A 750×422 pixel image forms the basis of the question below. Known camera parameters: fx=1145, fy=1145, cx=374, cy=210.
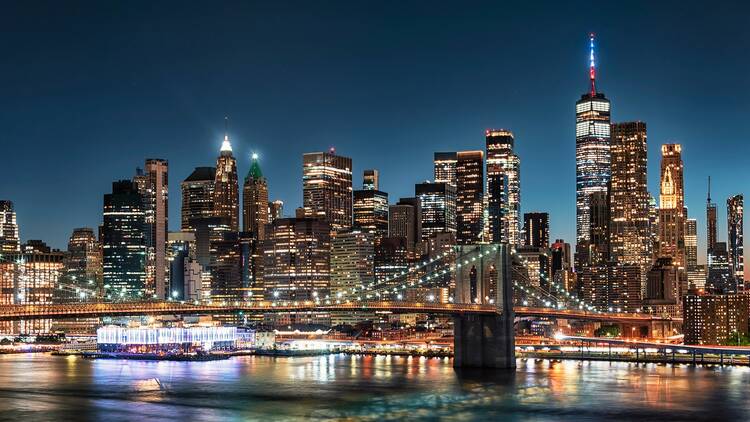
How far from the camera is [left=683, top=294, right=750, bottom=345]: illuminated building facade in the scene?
125 m

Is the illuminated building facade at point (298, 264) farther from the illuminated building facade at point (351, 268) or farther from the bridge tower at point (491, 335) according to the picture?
the bridge tower at point (491, 335)

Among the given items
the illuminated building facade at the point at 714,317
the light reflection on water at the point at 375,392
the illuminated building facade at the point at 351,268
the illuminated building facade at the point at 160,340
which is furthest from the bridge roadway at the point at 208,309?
the illuminated building facade at the point at 351,268

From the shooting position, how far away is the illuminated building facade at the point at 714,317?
12456cm

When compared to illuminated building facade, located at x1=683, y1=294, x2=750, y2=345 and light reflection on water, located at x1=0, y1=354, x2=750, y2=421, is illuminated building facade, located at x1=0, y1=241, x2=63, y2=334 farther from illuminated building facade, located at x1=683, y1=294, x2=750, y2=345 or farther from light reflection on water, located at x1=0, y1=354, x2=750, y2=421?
illuminated building facade, located at x1=683, y1=294, x2=750, y2=345

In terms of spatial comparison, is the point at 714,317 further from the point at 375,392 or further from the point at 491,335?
the point at 375,392

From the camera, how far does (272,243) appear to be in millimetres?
199625

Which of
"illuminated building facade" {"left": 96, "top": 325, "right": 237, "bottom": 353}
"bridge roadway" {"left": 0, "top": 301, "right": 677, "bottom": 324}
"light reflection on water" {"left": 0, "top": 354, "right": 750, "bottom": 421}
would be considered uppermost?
"bridge roadway" {"left": 0, "top": 301, "right": 677, "bottom": 324}

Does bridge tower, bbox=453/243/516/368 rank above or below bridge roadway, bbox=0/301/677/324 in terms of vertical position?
below

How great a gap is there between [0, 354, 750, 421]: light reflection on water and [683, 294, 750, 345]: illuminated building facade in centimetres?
3997

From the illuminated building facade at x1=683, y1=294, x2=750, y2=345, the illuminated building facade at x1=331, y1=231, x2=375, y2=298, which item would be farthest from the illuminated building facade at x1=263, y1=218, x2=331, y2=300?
the illuminated building facade at x1=683, y1=294, x2=750, y2=345

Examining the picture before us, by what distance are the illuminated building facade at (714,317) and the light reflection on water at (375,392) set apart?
3997 centimetres

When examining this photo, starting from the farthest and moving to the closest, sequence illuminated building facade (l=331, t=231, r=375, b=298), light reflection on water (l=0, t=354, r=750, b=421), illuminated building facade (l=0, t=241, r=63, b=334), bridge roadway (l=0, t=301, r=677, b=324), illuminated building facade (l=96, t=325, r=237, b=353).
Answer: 1. illuminated building facade (l=331, t=231, r=375, b=298)
2. illuminated building facade (l=0, t=241, r=63, b=334)
3. illuminated building facade (l=96, t=325, r=237, b=353)
4. bridge roadway (l=0, t=301, r=677, b=324)
5. light reflection on water (l=0, t=354, r=750, b=421)

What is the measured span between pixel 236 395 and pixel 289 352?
159ft

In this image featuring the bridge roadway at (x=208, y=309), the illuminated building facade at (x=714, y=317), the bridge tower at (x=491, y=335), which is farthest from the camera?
the illuminated building facade at (x=714, y=317)
